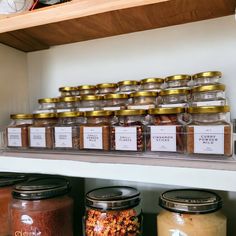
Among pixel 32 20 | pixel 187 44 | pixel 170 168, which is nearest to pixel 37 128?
pixel 32 20

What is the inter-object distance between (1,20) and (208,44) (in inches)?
20.7

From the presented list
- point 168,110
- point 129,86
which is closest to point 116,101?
point 129,86

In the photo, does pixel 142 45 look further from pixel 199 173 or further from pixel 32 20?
pixel 199 173

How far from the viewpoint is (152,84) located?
0.68m

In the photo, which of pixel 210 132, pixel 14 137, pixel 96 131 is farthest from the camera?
pixel 14 137

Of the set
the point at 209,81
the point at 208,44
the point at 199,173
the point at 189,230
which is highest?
the point at 208,44

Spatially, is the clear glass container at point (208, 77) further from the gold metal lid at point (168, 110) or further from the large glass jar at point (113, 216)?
the large glass jar at point (113, 216)

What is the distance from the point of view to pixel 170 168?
1.46ft

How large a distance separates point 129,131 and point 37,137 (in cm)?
25

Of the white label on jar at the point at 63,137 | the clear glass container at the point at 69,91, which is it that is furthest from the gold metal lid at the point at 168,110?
the clear glass container at the point at 69,91

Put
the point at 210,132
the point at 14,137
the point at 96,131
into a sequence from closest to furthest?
the point at 210,132 → the point at 96,131 → the point at 14,137

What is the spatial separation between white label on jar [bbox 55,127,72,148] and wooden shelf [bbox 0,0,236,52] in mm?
242

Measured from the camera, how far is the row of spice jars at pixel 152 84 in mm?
622

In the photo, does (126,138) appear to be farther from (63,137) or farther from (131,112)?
(63,137)
